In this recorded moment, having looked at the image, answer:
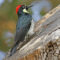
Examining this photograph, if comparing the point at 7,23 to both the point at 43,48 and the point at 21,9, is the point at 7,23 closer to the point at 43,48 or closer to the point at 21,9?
the point at 21,9

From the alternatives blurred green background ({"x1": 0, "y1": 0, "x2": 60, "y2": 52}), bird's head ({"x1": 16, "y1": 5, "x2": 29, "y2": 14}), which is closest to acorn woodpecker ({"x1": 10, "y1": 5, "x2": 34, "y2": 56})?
bird's head ({"x1": 16, "y1": 5, "x2": 29, "y2": 14})

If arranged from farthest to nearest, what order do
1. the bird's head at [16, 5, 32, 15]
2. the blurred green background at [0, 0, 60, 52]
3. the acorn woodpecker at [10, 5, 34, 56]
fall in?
1. the blurred green background at [0, 0, 60, 52]
2. the bird's head at [16, 5, 32, 15]
3. the acorn woodpecker at [10, 5, 34, 56]

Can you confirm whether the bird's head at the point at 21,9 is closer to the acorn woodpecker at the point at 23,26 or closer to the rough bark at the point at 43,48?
the acorn woodpecker at the point at 23,26

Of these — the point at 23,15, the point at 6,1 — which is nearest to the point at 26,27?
the point at 23,15

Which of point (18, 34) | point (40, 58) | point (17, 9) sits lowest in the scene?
point (40, 58)

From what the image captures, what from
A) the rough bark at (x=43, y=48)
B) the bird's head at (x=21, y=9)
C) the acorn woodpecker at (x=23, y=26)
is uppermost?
the bird's head at (x=21, y=9)

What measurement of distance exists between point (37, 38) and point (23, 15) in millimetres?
1056

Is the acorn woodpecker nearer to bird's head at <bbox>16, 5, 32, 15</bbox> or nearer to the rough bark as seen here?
bird's head at <bbox>16, 5, 32, 15</bbox>

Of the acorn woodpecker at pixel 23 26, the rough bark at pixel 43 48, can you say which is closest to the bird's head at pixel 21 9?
the acorn woodpecker at pixel 23 26

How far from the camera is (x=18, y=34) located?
13.9ft

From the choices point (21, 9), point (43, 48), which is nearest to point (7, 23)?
point (21, 9)

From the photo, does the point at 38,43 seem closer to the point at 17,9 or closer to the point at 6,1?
the point at 17,9

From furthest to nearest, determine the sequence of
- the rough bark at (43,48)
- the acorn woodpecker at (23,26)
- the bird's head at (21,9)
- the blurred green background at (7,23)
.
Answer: the blurred green background at (7,23)
the bird's head at (21,9)
the acorn woodpecker at (23,26)
the rough bark at (43,48)

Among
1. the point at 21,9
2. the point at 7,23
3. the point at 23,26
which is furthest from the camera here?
the point at 7,23
